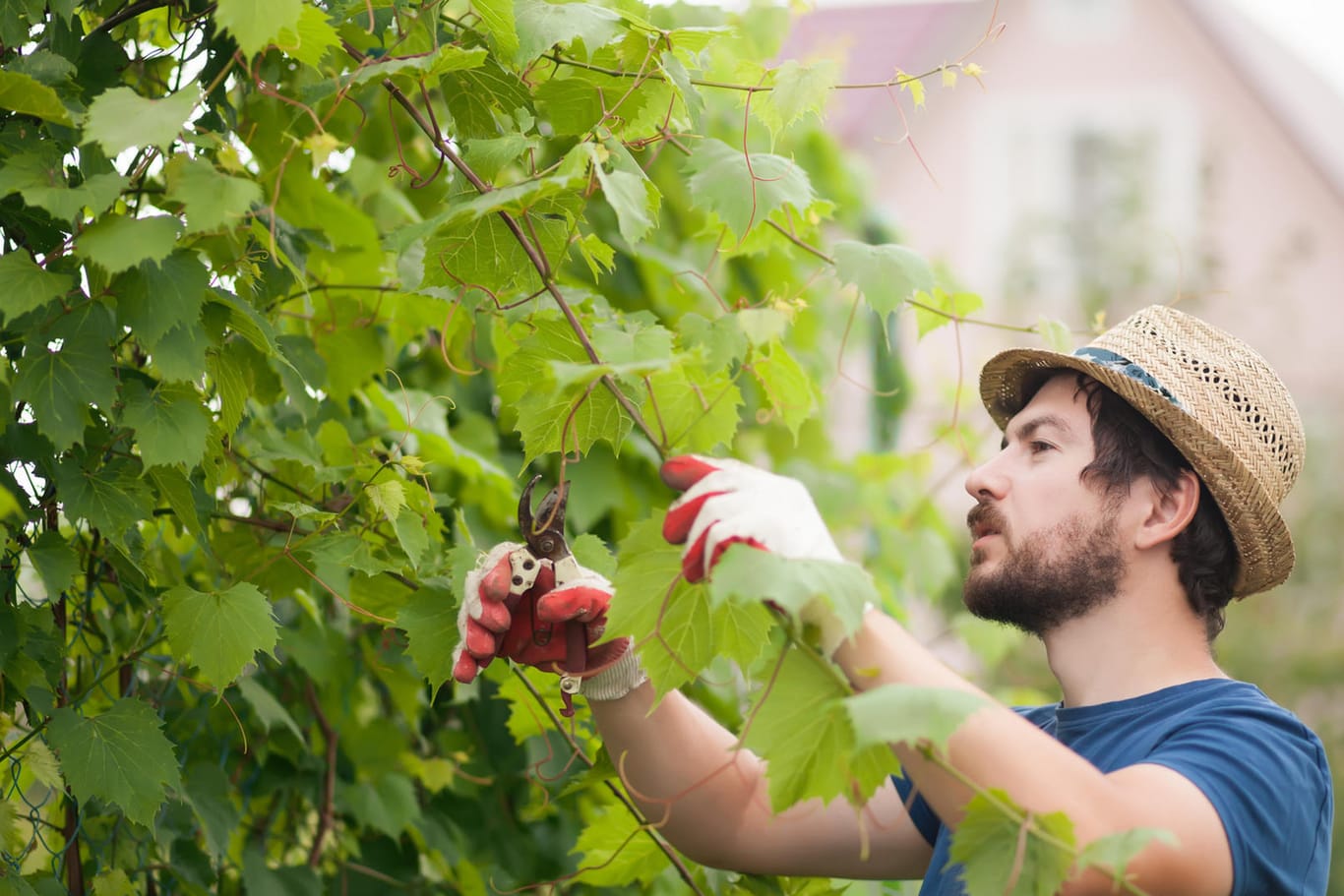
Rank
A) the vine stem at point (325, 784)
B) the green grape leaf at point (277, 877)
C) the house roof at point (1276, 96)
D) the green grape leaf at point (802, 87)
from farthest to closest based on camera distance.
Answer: the house roof at point (1276, 96) → the vine stem at point (325, 784) → the green grape leaf at point (277, 877) → the green grape leaf at point (802, 87)

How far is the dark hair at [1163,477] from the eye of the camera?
2.17 m

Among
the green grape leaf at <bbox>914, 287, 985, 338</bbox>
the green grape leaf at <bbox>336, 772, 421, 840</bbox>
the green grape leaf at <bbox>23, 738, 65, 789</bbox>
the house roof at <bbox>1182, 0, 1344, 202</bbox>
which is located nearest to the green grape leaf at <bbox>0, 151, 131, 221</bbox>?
the green grape leaf at <bbox>23, 738, 65, 789</bbox>

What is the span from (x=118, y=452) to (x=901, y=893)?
1.87 metres

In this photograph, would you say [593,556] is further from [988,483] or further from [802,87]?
[802,87]

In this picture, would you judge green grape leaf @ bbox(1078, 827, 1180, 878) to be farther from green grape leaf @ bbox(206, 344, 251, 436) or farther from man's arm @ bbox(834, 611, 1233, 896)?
green grape leaf @ bbox(206, 344, 251, 436)

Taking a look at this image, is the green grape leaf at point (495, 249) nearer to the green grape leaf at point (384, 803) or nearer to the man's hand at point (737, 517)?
the man's hand at point (737, 517)

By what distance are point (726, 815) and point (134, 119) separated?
4.64 feet

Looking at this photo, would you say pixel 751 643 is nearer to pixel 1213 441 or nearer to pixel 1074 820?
pixel 1074 820

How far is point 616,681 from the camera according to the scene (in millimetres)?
2150

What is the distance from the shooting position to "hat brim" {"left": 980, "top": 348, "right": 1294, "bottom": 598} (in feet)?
6.97

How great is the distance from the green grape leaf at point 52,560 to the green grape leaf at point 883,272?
1157mm

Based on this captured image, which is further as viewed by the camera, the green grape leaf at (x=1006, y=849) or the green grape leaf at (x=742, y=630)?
the green grape leaf at (x=742, y=630)

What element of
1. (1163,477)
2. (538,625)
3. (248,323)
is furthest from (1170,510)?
(248,323)

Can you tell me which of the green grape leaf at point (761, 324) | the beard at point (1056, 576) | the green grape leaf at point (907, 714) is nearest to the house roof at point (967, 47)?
the beard at point (1056, 576)
